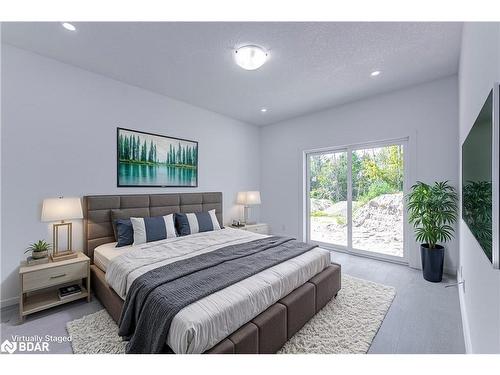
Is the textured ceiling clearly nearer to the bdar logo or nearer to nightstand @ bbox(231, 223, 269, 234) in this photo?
nightstand @ bbox(231, 223, 269, 234)

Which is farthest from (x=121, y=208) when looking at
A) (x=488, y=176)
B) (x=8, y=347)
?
(x=488, y=176)

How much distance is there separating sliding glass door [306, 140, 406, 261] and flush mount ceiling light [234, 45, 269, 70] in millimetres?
2543

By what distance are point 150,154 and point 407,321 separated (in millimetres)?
3723

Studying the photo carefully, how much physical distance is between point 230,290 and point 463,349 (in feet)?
6.19

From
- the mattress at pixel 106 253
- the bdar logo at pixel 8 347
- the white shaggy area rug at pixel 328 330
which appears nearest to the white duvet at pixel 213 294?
the mattress at pixel 106 253

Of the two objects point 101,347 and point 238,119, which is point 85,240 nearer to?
point 101,347

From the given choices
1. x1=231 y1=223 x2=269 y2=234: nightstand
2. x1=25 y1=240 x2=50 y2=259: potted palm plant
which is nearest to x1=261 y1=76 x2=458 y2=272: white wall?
x1=231 y1=223 x2=269 y2=234: nightstand

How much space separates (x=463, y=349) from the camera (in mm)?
1664

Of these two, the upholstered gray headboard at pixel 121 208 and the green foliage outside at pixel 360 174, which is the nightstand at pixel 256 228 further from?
the green foliage outside at pixel 360 174

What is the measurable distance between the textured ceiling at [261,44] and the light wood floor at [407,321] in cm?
275
